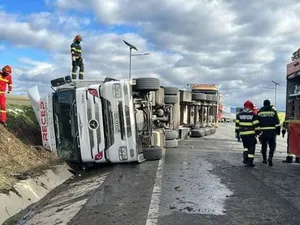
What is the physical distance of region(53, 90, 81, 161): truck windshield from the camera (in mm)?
8305

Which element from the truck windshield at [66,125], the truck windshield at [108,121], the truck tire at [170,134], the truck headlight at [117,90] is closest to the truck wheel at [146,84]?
the truck headlight at [117,90]

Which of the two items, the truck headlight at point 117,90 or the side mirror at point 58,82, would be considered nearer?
the truck headlight at point 117,90

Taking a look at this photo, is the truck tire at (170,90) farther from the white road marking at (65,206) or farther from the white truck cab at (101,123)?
the white road marking at (65,206)

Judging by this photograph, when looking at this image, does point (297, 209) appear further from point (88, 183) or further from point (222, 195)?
point (88, 183)

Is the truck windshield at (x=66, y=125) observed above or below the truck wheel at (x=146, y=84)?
below

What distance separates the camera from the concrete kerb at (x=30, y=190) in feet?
17.9

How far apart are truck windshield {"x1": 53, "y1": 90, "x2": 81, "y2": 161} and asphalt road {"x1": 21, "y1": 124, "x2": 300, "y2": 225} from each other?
25.0 inches

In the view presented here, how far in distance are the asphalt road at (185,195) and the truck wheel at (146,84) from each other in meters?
1.67

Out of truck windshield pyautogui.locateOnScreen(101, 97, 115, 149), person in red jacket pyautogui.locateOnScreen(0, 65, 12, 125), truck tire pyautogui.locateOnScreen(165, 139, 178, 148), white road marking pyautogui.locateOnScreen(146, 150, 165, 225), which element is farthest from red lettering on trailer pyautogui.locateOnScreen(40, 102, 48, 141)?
truck tire pyautogui.locateOnScreen(165, 139, 178, 148)

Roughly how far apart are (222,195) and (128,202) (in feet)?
4.67

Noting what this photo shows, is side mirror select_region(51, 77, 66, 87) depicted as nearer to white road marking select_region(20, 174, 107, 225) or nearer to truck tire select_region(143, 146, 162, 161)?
truck tire select_region(143, 146, 162, 161)

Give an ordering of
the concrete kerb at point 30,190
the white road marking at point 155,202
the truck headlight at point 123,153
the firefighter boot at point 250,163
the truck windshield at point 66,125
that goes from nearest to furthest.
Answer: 1. the white road marking at point 155,202
2. the concrete kerb at point 30,190
3. the truck headlight at point 123,153
4. the truck windshield at point 66,125
5. the firefighter boot at point 250,163

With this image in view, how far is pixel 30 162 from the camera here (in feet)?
26.0

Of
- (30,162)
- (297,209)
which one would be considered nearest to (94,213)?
(297,209)
